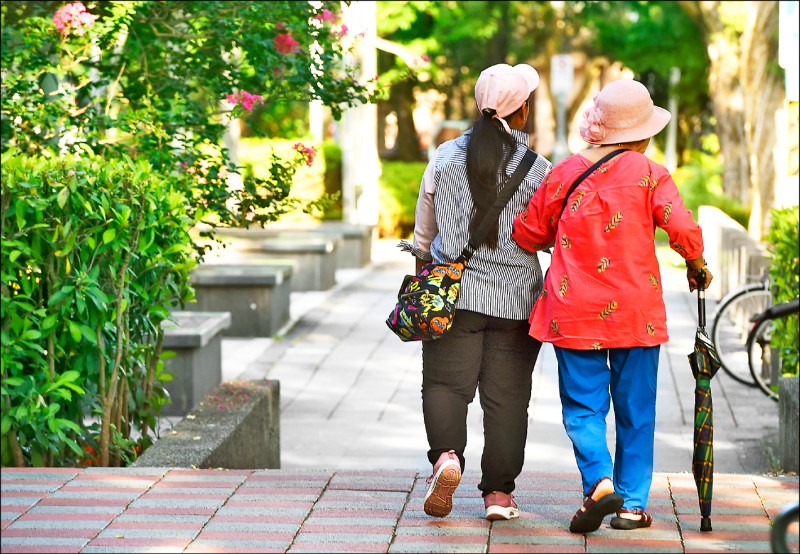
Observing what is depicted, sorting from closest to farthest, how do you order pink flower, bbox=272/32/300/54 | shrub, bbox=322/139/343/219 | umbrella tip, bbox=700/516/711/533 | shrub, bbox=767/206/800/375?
umbrella tip, bbox=700/516/711/533
pink flower, bbox=272/32/300/54
shrub, bbox=767/206/800/375
shrub, bbox=322/139/343/219

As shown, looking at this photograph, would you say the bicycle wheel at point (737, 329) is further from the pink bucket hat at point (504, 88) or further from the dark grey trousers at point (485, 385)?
the pink bucket hat at point (504, 88)

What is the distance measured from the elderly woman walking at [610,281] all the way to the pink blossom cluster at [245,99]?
3.21m

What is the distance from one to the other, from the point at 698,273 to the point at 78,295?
2429 mm

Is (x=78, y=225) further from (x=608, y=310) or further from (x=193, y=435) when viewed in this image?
(x=608, y=310)

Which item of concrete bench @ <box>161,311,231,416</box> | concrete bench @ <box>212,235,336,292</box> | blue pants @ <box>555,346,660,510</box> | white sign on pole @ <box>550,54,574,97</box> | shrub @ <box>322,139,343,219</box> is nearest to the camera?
blue pants @ <box>555,346,660,510</box>

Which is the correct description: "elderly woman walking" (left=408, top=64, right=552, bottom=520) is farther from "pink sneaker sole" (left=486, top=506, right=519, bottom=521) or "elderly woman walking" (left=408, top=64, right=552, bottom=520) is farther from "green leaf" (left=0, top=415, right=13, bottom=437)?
"green leaf" (left=0, top=415, right=13, bottom=437)

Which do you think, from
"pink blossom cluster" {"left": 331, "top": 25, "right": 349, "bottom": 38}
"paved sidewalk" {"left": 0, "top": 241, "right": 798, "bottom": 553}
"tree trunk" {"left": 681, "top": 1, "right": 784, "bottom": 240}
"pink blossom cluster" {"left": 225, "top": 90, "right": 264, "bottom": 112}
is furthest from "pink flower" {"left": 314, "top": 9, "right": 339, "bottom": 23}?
"tree trunk" {"left": 681, "top": 1, "right": 784, "bottom": 240}

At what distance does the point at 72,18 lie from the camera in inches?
299

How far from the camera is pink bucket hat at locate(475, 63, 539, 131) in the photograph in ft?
16.0

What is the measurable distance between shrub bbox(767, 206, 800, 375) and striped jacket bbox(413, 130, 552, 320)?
3.65 meters

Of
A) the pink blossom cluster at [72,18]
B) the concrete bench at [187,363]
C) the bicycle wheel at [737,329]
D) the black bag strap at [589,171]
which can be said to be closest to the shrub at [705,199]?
the bicycle wheel at [737,329]

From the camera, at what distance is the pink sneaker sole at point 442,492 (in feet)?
15.8

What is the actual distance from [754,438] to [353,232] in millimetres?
10441

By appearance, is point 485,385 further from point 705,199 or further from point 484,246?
point 705,199
